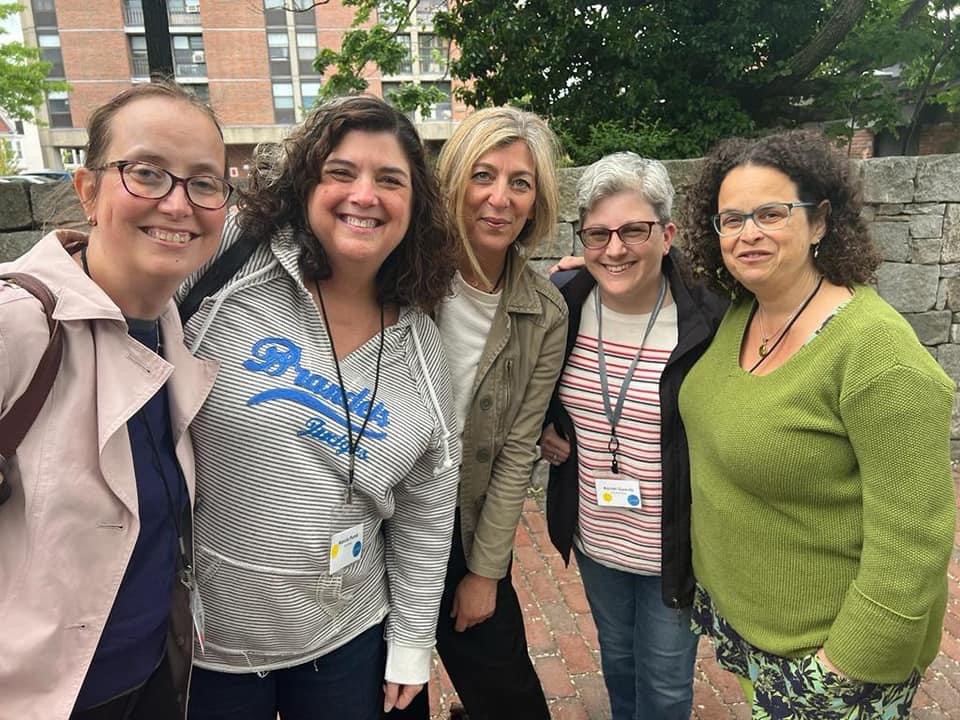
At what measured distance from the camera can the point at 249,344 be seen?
1494mm

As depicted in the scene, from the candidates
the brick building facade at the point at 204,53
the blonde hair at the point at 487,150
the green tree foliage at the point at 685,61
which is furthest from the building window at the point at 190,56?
the blonde hair at the point at 487,150

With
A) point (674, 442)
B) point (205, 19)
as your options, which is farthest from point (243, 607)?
point (205, 19)

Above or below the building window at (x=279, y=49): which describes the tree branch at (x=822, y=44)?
below

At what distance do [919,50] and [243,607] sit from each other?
7.32m

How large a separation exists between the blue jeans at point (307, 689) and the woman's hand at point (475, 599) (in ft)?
1.09

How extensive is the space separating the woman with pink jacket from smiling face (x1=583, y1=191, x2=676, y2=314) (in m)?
1.09

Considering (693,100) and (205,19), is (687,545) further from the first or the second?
(205,19)

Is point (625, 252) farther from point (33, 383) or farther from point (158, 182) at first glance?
point (33, 383)

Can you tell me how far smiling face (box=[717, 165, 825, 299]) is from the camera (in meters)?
1.61

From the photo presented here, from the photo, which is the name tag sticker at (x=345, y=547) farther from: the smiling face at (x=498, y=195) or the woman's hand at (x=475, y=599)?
the smiling face at (x=498, y=195)

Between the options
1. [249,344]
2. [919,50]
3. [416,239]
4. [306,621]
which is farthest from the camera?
[919,50]

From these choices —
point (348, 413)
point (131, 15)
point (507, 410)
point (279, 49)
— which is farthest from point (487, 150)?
point (131, 15)

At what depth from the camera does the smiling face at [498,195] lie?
6.45ft

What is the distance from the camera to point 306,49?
112 ft
